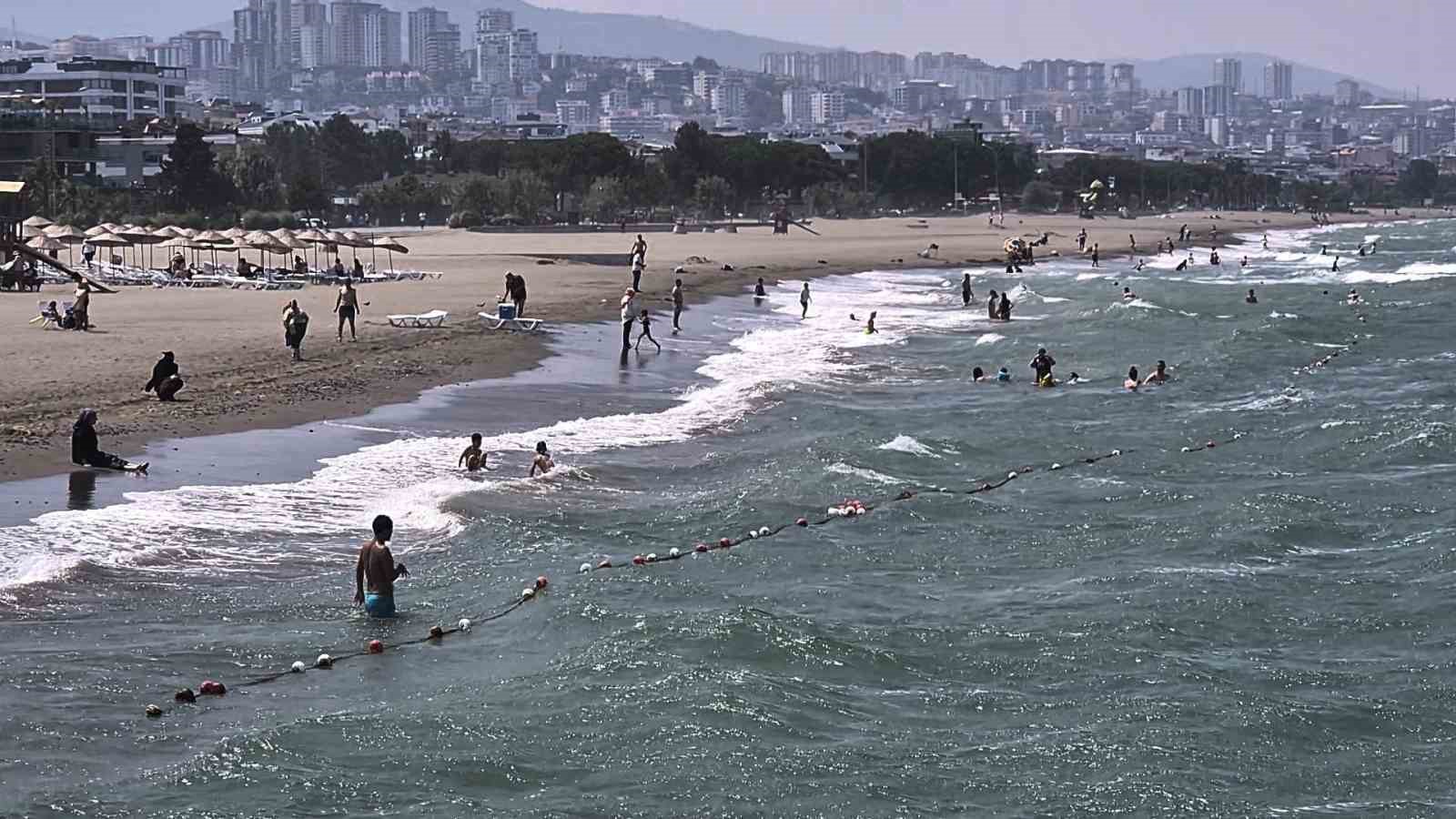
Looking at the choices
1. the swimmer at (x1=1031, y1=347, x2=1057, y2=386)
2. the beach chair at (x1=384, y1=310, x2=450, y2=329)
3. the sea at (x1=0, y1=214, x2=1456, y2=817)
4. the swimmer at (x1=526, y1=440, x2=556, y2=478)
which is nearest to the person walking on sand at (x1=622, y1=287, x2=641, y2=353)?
the beach chair at (x1=384, y1=310, x2=450, y2=329)

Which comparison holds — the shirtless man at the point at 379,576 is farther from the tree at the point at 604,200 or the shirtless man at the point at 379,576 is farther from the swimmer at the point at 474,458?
the tree at the point at 604,200

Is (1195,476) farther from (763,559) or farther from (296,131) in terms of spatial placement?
(296,131)

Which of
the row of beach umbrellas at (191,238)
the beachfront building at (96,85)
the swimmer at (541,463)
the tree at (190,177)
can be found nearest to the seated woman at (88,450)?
the swimmer at (541,463)

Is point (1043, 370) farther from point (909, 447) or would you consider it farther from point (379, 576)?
point (379, 576)

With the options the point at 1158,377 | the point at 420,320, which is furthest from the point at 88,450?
the point at 1158,377

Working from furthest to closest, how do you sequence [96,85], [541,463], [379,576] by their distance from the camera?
[96,85], [541,463], [379,576]

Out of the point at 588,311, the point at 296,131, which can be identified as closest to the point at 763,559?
the point at 588,311

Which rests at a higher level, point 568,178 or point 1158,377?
point 568,178
